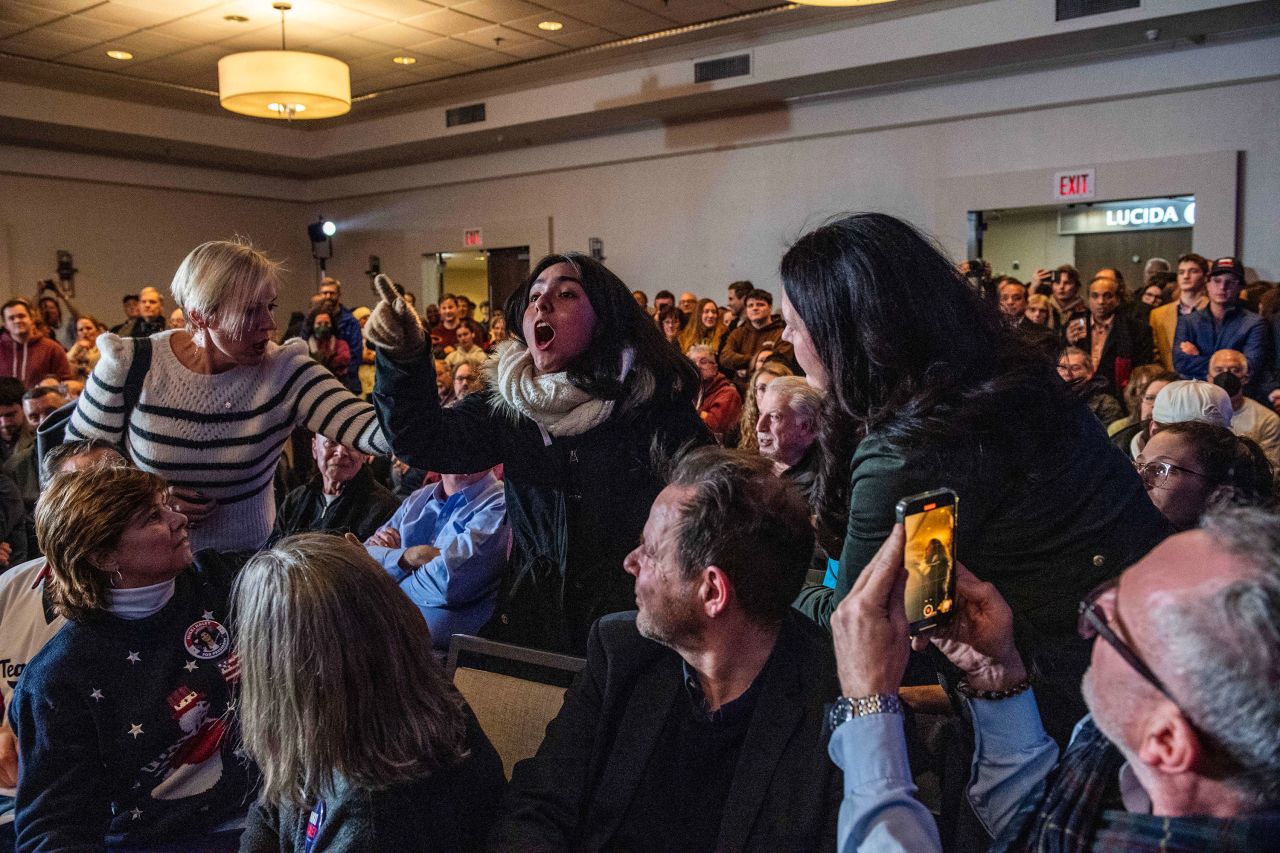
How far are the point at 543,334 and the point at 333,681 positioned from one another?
39.2 inches

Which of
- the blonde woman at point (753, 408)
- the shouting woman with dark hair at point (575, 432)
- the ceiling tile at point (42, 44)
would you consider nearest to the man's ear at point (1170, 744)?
the shouting woman with dark hair at point (575, 432)

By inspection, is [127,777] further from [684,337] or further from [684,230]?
[684,230]

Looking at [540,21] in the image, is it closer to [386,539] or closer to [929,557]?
[386,539]

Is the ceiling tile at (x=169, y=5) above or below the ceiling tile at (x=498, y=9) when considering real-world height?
above

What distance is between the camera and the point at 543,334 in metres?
2.17

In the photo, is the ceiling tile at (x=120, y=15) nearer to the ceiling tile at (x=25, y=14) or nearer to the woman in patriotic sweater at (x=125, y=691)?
the ceiling tile at (x=25, y=14)

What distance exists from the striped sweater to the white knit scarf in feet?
1.02

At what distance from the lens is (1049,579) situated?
4.24ft

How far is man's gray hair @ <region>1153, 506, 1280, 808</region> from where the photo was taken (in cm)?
80

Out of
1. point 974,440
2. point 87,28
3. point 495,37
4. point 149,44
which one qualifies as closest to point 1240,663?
point 974,440

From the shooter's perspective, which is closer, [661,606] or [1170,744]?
[1170,744]

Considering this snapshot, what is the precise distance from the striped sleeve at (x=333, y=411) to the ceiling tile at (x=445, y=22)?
5.78 m

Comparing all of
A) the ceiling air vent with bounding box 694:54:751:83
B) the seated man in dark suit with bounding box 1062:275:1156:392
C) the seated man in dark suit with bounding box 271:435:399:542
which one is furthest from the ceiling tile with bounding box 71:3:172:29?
the seated man in dark suit with bounding box 1062:275:1156:392

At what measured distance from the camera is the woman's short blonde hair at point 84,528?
1751mm
